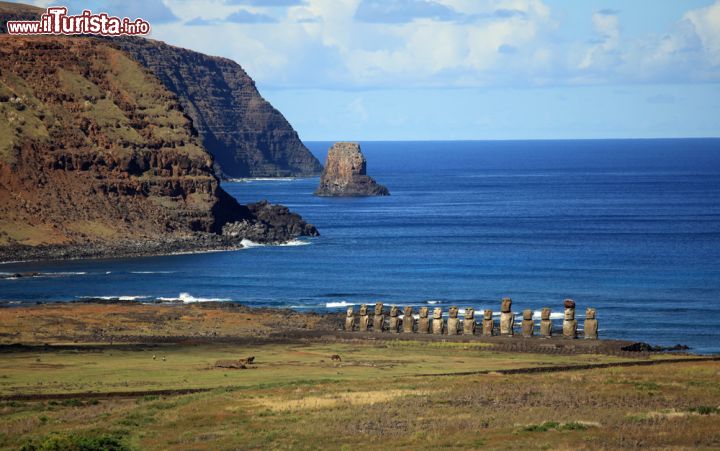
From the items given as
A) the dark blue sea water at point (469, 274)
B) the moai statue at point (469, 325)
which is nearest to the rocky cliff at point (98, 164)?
the dark blue sea water at point (469, 274)

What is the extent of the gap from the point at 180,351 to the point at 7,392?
798 inches

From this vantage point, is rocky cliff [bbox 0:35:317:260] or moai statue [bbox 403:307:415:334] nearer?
moai statue [bbox 403:307:415:334]

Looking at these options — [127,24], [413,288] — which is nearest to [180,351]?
[413,288]

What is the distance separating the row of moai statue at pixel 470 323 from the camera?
83062mm

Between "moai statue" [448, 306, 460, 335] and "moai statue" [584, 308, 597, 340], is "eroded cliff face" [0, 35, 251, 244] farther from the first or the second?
"moai statue" [584, 308, 597, 340]

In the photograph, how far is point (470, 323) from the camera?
87.2 meters

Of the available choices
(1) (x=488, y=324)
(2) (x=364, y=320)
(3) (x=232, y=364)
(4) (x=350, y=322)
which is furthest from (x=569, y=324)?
(3) (x=232, y=364)

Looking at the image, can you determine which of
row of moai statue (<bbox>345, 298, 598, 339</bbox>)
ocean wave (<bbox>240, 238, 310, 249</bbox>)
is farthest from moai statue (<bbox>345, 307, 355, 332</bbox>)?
ocean wave (<bbox>240, 238, 310, 249</bbox>)

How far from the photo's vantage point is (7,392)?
5794cm

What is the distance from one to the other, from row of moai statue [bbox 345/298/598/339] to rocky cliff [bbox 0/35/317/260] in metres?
67.6

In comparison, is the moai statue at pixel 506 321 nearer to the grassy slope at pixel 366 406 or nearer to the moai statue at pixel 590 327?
the moai statue at pixel 590 327

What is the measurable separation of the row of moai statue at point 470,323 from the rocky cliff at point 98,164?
6760cm

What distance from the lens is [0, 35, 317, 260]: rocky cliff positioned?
519 ft

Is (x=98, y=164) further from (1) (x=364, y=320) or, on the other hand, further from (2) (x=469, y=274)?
(1) (x=364, y=320)
